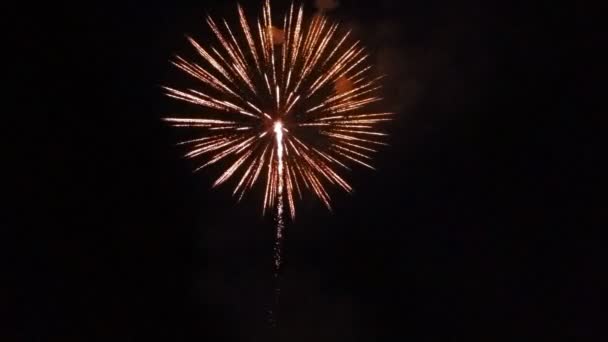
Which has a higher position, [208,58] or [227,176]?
[208,58]

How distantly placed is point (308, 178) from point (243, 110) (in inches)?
49.3

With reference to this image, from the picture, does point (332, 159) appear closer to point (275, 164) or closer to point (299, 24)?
point (275, 164)

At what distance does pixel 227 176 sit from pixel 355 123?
1.76 meters

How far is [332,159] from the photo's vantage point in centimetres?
1634

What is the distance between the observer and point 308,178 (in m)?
16.4

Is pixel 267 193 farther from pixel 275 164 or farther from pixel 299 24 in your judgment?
pixel 299 24

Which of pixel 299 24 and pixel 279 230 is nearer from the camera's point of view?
pixel 299 24

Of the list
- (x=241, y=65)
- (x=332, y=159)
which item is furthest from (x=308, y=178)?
(x=241, y=65)

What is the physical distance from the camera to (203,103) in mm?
15828

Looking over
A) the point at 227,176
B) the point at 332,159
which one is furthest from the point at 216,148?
the point at 332,159

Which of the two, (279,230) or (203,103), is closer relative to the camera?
(203,103)

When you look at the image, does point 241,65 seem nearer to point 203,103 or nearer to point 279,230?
point 203,103

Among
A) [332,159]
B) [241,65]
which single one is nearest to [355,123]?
[332,159]

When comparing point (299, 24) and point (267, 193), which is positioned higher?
point (299, 24)
